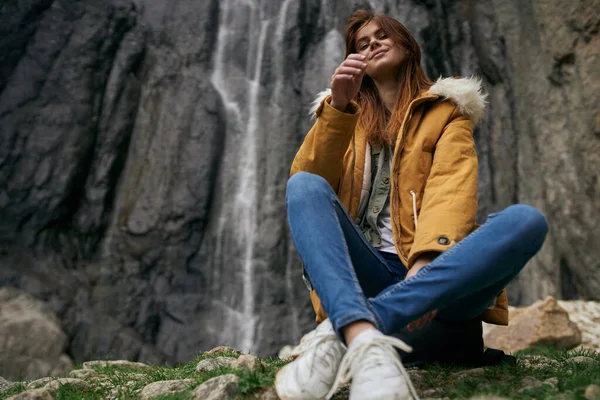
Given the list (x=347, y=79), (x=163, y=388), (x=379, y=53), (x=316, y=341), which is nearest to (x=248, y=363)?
(x=163, y=388)

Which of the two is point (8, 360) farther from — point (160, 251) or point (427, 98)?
point (427, 98)

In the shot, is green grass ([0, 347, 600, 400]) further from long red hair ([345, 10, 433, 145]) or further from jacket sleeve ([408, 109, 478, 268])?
long red hair ([345, 10, 433, 145])

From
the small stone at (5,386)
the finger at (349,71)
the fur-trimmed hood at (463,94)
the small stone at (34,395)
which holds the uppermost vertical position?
the finger at (349,71)

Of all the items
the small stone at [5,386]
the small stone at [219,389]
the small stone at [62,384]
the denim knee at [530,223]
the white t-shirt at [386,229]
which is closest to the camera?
the denim knee at [530,223]

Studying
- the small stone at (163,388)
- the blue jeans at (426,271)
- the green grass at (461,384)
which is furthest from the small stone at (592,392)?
the small stone at (163,388)

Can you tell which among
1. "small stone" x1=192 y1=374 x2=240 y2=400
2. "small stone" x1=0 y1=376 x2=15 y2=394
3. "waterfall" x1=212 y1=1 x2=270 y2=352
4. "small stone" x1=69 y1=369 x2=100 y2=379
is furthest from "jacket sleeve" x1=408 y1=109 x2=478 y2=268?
"waterfall" x1=212 y1=1 x2=270 y2=352

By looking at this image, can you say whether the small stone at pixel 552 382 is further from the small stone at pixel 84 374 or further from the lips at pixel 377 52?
the small stone at pixel 84 374

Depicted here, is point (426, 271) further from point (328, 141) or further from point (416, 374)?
point (328, 141)

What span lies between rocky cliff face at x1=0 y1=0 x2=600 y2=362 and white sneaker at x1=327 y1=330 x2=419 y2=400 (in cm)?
741

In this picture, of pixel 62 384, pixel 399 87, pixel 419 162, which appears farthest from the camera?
pixel 399 87

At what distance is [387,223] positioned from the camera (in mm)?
2797

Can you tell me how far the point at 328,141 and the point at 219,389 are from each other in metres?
1.21

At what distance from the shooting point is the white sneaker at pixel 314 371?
1.98 m

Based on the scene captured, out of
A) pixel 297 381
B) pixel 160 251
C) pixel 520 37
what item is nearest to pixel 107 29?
pixel 160 251
